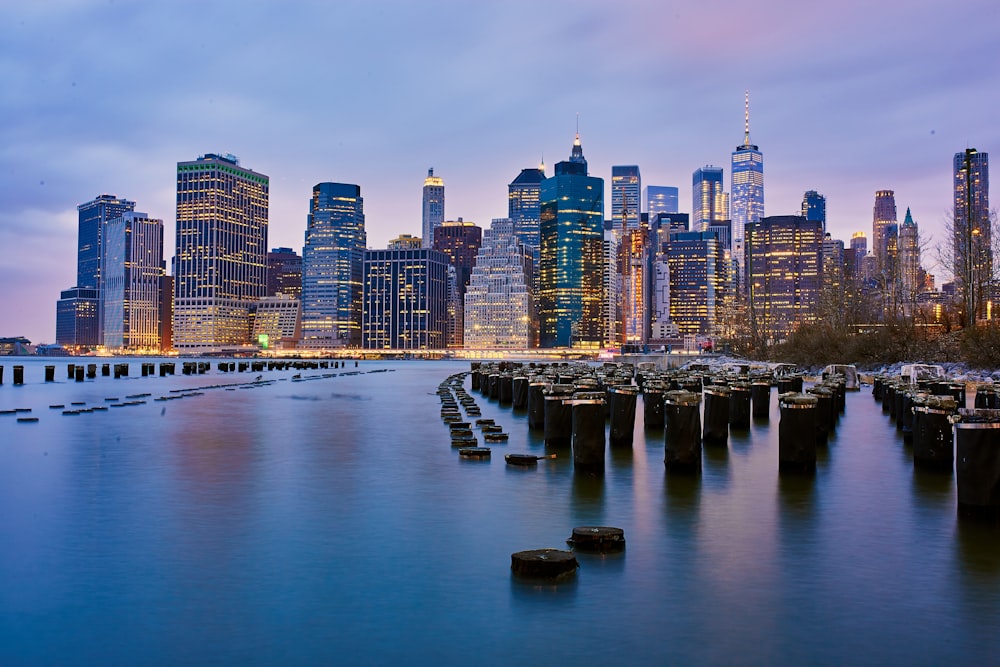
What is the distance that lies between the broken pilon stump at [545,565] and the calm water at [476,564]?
18 centimetres

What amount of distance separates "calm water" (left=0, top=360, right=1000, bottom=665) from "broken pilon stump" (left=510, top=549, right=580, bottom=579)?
18 centimetres

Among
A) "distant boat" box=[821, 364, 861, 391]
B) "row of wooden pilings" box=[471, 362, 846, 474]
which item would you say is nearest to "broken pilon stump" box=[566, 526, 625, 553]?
"row of wooden pilings" box=[471, 362, 846, 474]

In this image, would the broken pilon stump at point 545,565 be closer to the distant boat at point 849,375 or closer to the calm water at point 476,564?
the calm water at point 476,564

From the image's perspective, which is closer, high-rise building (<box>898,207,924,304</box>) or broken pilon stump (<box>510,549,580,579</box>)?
broken pilon stump (<box>510,549,580,579</box>)

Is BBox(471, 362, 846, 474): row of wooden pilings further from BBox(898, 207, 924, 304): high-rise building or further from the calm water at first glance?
BBox(898, 207, 924, 304): high-rise building

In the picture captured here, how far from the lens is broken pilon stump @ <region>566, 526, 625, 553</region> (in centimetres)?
1027

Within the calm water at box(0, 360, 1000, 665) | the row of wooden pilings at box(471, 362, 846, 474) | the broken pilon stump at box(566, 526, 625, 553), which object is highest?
the row of wooden pilings at box(471, 362, 846, 474)

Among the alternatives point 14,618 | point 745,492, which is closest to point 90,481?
point 14,618

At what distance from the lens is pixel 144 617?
25.1 feet

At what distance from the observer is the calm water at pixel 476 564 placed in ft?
22.9

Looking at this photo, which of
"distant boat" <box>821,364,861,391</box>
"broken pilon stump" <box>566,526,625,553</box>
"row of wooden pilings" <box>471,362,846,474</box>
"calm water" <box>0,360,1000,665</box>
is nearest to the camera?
"calm water" <box>0,360,1000,665</box>

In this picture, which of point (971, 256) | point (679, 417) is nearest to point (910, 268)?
point (971, 256)

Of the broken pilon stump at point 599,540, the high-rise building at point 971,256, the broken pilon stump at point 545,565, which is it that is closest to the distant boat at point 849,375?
the high-rise building at point 971,256

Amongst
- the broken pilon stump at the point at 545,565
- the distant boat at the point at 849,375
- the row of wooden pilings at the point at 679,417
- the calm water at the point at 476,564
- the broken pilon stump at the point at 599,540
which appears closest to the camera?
the calm water at the point at 476,564
